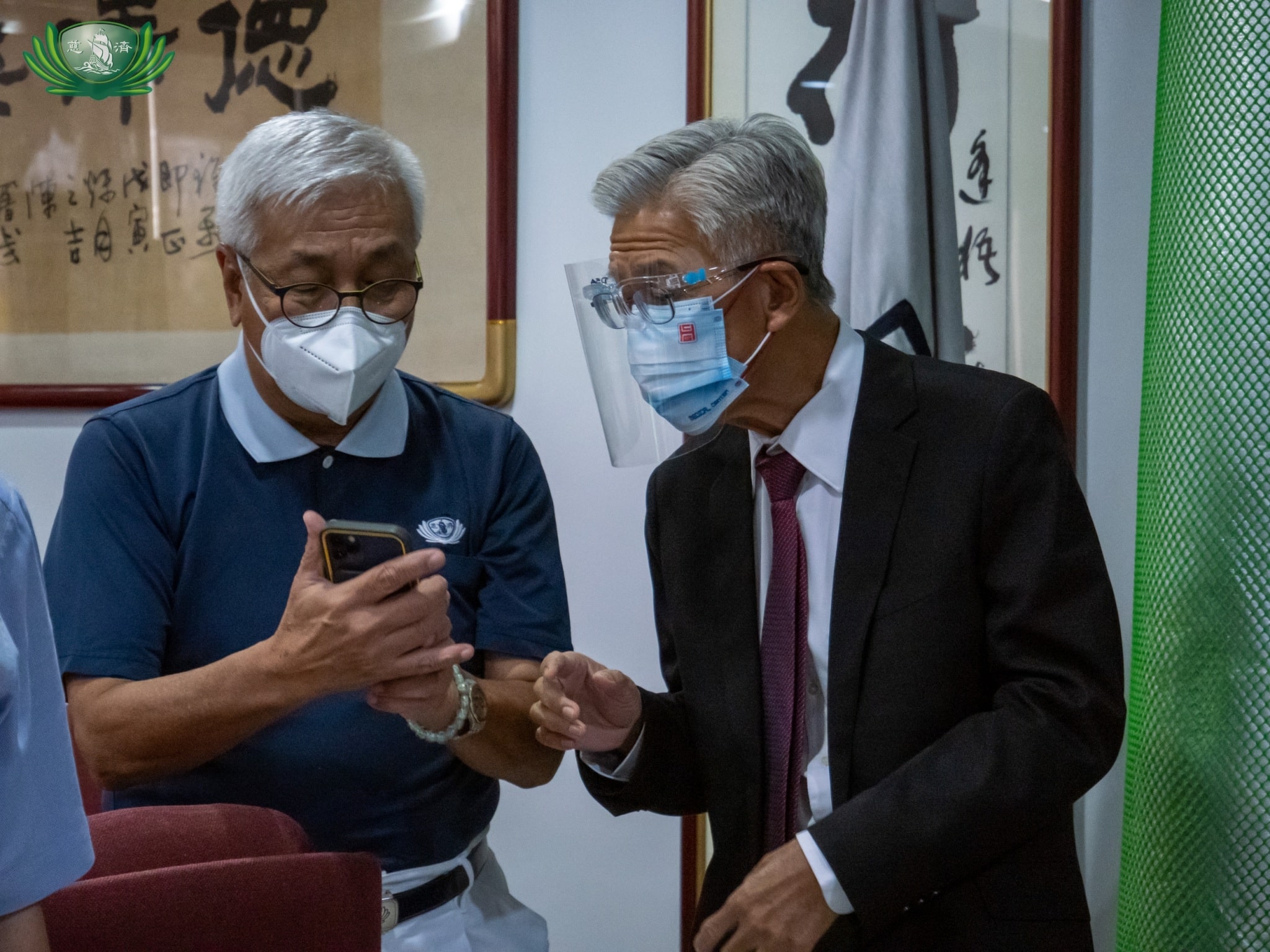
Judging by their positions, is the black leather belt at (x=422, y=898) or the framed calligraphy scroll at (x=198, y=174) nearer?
the black leather belt at (x=422, y=898)

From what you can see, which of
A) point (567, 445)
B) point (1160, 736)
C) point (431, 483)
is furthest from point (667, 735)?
point (567, 445)

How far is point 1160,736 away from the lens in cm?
160

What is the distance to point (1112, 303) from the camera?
2227mm

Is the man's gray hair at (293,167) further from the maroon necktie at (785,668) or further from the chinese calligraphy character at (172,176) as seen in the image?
the chinese calligraphy character at (172,176)

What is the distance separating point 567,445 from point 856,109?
2.93 ft

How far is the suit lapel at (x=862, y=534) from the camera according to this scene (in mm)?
1364

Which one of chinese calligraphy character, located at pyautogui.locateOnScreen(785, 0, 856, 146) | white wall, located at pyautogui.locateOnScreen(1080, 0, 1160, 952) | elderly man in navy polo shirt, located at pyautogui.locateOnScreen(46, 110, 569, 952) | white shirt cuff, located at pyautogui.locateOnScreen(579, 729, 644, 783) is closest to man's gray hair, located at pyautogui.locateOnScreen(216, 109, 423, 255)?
elderly man in navy polo shirt, located at pyautogui.locateOnScreen(46, 110, 569, 952)

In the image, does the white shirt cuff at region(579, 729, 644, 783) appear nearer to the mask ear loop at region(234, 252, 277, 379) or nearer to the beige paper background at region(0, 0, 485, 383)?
the mask ear loop at region(234, 252, 277, 379)

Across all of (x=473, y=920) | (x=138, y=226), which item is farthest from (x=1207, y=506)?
(x=138, y=226)

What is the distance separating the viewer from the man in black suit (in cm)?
127

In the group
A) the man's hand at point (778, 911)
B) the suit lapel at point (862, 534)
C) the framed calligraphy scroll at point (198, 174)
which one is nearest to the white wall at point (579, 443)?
the framed calligraphy scroll at point (198, 174)

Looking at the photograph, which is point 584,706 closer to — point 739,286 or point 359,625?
point 359,625

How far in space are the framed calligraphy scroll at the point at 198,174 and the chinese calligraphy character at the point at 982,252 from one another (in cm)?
92

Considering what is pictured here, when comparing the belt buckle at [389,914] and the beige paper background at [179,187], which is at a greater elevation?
the beige paper background at [179,187]
